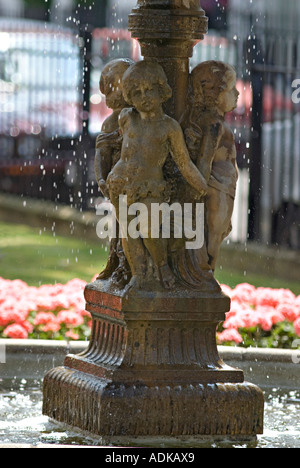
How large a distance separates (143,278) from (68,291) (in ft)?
9.34

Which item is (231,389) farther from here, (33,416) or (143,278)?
(33,416)

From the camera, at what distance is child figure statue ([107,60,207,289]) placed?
6023 mm

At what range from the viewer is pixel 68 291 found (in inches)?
351

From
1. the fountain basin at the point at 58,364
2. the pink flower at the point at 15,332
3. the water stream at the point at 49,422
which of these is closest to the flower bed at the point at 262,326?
the fountain basin at the point at 58,364

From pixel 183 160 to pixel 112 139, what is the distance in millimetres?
458

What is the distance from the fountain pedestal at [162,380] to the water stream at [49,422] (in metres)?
0.09

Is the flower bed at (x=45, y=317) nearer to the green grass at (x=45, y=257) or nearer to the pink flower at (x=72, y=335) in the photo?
the pink flower at (x=72, y=335)

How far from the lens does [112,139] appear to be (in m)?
6.37

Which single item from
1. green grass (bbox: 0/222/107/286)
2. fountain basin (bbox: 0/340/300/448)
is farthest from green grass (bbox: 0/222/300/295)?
fountain basin (bbox: 0/340/300/448)

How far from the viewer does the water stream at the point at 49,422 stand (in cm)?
606

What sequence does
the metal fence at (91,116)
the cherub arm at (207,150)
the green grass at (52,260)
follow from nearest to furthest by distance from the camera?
the cherub arm at (207,150) → the green grass at (52,260) → the metal fence at (91,116)

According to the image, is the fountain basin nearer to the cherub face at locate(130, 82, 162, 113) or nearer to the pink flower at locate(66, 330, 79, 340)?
the pink flower at locate(66, 330, 79, 340)

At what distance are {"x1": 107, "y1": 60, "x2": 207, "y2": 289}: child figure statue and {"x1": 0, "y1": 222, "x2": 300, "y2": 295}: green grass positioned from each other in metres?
5.95

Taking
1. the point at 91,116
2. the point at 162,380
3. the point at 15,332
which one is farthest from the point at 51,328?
the point at 91,116
